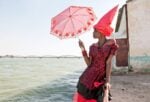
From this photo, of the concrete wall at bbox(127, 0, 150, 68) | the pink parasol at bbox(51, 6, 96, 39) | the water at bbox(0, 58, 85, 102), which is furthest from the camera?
the concrete wall at bbox(127, 0, 150, 68)

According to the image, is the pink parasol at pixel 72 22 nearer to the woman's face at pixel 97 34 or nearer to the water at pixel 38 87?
the woman's face at pixel 97 34

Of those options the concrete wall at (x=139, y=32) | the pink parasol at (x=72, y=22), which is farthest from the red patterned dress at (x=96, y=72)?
the concrete wall at (x=139, y=32)

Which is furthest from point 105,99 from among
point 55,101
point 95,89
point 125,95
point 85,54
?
point 55,101

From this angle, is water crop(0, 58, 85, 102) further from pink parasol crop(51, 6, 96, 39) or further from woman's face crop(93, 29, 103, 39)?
woman's face crop(93, 29, 103, 39)

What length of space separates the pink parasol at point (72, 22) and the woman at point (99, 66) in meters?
0.37

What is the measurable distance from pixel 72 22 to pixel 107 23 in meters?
0.80

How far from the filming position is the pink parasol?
468cm

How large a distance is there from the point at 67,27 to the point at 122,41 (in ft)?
45.0

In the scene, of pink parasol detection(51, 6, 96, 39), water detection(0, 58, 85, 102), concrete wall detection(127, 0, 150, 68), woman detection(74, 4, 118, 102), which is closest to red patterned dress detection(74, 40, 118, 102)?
woman detection(74, 4, 118, 102)

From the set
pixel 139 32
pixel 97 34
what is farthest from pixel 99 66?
pixel 139 32

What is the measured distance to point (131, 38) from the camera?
17.6m

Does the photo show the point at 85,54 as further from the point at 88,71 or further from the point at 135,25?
the point at 135,25

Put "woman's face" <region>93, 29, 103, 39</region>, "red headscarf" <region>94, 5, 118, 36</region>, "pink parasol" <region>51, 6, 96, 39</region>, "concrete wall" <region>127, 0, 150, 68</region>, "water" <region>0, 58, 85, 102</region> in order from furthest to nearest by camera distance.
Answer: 1. "concrete wall" <region>127, 0, 150, 68</region>
2. "water" <region>0, 58, 85, 102</region>
3. "pink parasol" <region>51, 6, 96, 39</region>
4. "woman's face" <region>93, 29, 103, 39</region>
5. "red headscarf" <region>94, 5, 118, 36</region>

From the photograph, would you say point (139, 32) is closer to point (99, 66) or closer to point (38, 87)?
point (38, 87)
